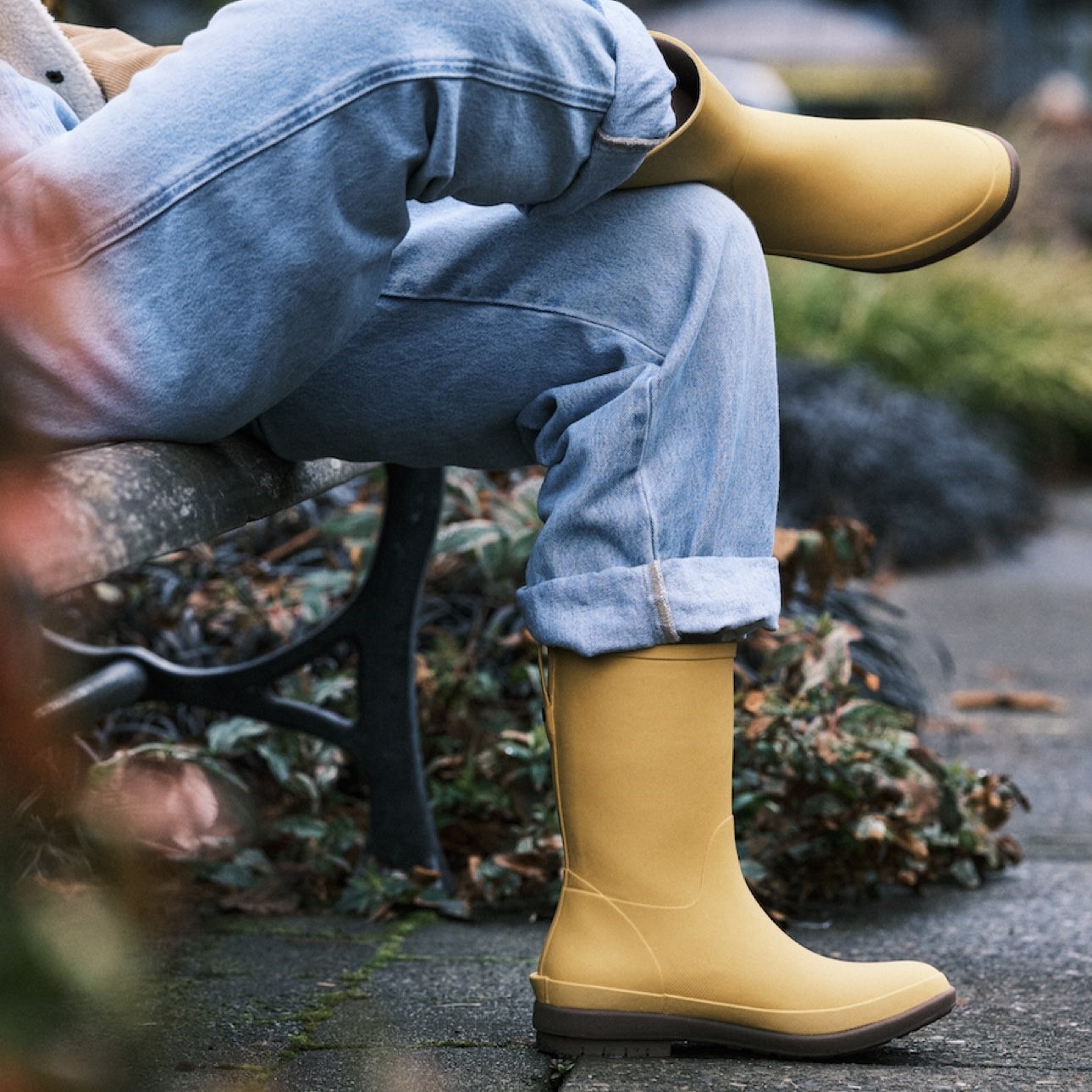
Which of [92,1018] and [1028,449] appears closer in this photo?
[92,1018]

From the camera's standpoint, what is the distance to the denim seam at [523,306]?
117 cm

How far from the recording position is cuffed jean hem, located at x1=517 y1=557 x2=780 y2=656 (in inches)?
44.5

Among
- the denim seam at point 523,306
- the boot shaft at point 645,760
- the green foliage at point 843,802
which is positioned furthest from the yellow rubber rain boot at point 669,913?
the green foliage at point 843,802

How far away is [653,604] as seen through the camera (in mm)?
1130

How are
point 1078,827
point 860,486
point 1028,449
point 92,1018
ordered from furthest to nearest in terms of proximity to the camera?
point 1028,449 → point 860,486 → point 1078,827 → point 92,1018

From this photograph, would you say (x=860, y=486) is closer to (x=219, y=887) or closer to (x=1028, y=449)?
(x=1028, y=449)

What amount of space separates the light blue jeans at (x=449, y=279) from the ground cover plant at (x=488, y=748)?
461 mm

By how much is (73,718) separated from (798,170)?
903 mm

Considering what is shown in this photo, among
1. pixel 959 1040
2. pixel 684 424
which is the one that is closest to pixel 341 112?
pixel 684 424

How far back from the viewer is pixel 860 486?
4.71 meters

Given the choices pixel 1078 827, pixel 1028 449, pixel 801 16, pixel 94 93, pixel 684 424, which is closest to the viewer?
pixel 684 424

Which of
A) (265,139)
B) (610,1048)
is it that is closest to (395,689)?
(610,1048)

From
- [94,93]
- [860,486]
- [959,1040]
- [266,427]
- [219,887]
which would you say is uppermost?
[94,93]

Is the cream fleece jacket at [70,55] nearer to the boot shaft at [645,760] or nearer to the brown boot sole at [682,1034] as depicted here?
the boot shaft at [645,760]
